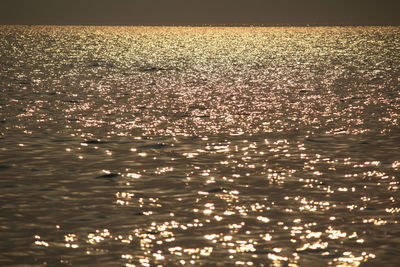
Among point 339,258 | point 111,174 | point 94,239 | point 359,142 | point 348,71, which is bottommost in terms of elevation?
point 339,258

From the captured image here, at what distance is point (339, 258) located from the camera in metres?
18.7

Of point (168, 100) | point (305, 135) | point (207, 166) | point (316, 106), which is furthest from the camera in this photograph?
point (168, 100)

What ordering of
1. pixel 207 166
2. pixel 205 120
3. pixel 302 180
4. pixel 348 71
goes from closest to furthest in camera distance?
1. pixel 302 180
2. pixel 207 166
3. pixel 205 120
4. pixel 348 71

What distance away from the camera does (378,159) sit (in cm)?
3275

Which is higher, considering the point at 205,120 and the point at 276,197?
the point at 205,120

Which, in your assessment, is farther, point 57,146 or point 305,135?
point 305,135

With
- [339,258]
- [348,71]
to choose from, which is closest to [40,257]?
[339,258]

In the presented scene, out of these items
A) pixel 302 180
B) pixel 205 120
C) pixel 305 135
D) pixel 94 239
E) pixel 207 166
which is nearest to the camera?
pixel 94 239

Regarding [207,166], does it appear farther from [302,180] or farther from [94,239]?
[94,239]

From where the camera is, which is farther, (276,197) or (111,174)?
(111,174)

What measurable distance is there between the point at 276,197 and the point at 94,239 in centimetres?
712

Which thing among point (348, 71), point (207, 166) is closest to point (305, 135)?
point (207, 166)

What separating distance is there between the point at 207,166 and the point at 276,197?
19.9 ft

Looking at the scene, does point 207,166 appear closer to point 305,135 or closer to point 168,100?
point 305,135
